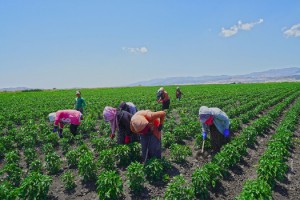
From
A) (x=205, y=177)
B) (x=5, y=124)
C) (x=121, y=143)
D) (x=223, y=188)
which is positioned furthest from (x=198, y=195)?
(x=5, y=124)

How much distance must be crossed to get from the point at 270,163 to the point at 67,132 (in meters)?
8.13

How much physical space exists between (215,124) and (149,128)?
2.15 metres

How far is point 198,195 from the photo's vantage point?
677cm

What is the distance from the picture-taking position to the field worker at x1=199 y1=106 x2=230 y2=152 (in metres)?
8.55

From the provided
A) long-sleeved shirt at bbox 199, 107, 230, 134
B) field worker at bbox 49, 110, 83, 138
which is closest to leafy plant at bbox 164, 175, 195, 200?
long-sleeved shirt at bbox 199, 107, 230, 134

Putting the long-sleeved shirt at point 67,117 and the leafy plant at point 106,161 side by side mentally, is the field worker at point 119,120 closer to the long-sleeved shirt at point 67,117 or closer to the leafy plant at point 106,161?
the leafy plant at point 106,161

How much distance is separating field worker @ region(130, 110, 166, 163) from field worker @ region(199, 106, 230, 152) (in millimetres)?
1368

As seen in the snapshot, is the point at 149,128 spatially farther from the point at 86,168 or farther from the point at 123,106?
the point at 86,168

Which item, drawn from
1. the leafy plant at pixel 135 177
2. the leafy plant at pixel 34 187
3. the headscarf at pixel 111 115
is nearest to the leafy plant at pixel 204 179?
the leafy plant at pixel 135 177

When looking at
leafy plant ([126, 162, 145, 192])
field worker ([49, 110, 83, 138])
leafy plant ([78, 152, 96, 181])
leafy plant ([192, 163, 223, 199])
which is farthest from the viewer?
field worker ([49, 110, 83, 138])

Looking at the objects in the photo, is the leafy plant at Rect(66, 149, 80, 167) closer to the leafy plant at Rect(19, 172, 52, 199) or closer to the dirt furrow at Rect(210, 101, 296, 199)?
the leafy plant at Rect(19, 172, 52, 199)

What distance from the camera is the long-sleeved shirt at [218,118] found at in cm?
856

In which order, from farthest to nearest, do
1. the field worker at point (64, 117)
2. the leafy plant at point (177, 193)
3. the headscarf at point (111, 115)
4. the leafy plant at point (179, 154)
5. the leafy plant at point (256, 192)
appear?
the field worker at point (64, 117) < the headscarf at point (111, 115) < the leafy plant at point (179, 154) < the leafy plant at point (177, 193) < the leafy plant at point (256, 192)

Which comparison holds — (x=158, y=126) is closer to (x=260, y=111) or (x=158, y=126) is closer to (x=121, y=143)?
(x=121, y=143)
